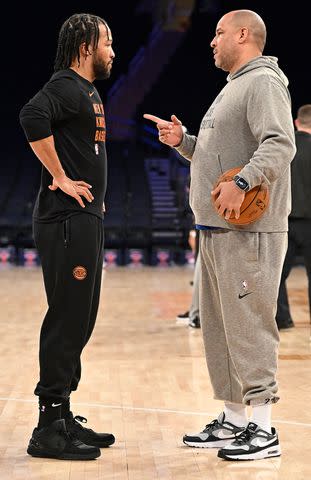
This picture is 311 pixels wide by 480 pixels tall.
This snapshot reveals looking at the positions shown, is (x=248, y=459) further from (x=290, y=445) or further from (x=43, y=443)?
(x=43, y=443)

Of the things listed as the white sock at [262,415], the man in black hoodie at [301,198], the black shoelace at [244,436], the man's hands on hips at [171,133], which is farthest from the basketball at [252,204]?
the man in black hoodie at [301,198]

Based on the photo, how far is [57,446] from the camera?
3.82m

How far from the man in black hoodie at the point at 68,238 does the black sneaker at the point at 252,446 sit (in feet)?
1.77

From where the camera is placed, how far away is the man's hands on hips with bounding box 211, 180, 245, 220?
3.69 m

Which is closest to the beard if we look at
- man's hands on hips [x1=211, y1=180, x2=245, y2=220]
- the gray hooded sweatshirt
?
the gray hooded sweatshirt

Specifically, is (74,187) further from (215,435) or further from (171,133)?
(215,435)

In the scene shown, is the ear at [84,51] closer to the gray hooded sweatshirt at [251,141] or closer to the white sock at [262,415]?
the gray hooded sweatshirt at [251,141]

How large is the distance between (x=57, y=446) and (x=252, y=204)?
1.24 metres

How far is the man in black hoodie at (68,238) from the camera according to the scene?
382 cm

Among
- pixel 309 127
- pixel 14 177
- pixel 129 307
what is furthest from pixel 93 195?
pixel 14 177

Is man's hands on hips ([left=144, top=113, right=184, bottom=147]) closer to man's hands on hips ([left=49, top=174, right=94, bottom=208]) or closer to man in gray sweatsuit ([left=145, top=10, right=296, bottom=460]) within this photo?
man in gray sweatsuit ([left=145, top=10, right=296, bottom=460])

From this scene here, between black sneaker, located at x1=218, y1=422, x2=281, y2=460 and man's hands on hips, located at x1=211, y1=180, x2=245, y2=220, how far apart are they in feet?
2.91

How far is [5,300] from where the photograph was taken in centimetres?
1020

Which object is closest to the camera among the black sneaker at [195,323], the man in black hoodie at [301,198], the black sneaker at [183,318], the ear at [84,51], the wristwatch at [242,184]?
the wristwatch at [242,184]
